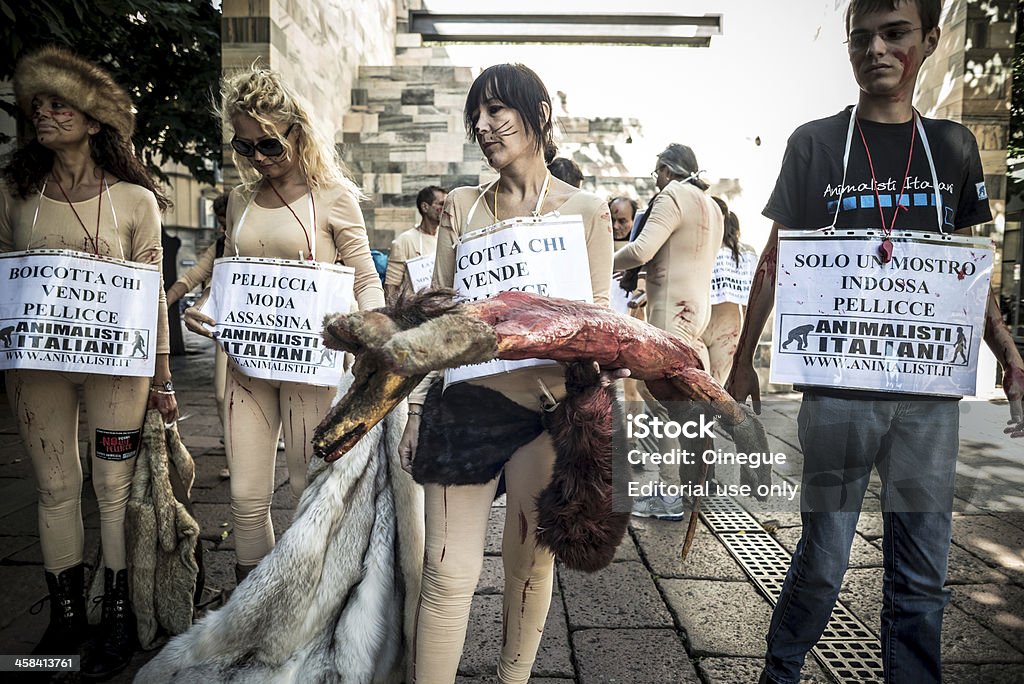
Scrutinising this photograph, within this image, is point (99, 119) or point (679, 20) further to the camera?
point (679, 20)

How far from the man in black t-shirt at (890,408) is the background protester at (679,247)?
1608 mm

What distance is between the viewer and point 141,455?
2.69m

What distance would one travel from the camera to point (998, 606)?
2986mm

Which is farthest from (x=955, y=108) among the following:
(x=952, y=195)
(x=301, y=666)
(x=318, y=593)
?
(x=301, y=666)

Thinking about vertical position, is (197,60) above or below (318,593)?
above

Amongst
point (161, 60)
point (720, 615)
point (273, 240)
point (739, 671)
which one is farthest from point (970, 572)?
point (161, 60)

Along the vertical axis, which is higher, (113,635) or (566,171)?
(566,171)

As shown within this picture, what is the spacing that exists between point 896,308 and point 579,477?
108cm

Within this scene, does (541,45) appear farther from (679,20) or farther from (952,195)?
(952,195)

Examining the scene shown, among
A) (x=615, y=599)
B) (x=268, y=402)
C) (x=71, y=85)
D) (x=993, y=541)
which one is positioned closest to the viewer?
(x=71, y=85)

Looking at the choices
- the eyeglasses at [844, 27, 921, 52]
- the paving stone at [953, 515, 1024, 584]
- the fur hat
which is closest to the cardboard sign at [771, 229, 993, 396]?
the eyeglasses at [844, 27, 921, 52]

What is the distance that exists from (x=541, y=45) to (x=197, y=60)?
6.52 meters

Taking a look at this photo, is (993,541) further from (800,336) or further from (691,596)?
(800,336)

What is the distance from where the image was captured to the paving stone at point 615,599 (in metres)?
2.90
